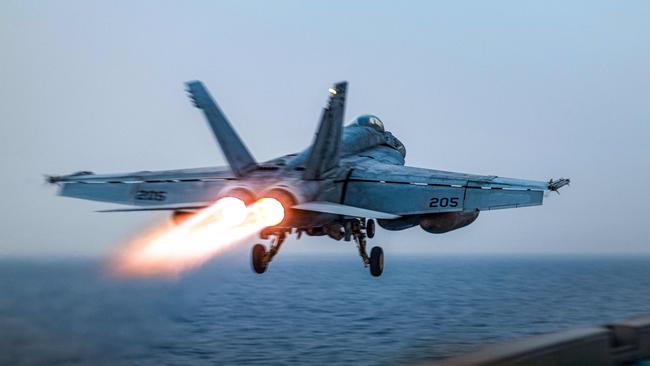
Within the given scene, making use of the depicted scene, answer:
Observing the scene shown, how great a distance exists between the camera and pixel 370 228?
22031 millimetres

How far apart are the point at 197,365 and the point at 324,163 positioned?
14.7 metres

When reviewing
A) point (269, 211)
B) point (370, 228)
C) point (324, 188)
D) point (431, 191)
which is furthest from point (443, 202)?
point (269, 211)

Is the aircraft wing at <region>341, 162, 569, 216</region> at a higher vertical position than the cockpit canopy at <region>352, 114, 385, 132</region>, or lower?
lower

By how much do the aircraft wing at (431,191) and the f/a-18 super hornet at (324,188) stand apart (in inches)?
1.2

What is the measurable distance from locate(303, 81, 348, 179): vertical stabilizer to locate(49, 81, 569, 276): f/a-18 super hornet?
0.03 m

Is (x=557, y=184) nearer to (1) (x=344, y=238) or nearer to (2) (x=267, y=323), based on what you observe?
(1) (x=344, y=238)

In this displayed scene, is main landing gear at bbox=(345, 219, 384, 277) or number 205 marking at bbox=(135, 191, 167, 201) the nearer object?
main landing gear at bbox=(345, 219, 384, 277)

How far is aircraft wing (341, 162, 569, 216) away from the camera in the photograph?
21.4 meters

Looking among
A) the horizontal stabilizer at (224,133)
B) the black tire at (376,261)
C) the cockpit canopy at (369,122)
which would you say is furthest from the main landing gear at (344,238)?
the cockpit canopy at (369,122)

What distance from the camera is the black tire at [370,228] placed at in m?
21.9

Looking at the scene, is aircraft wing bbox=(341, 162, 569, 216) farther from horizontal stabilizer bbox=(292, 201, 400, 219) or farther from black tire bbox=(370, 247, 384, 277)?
horizontal stabilizer bbox=(292, 201, 400, 219)

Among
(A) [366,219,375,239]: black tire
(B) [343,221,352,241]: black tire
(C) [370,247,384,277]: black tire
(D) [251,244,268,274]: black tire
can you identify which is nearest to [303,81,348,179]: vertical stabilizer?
(B) [343,221,352,241]: black tire

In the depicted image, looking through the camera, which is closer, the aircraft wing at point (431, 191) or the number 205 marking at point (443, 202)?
the aircraft wing at point (431, 191)

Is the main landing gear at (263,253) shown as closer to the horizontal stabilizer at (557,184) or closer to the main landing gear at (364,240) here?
the main landing gear at (364,240)
